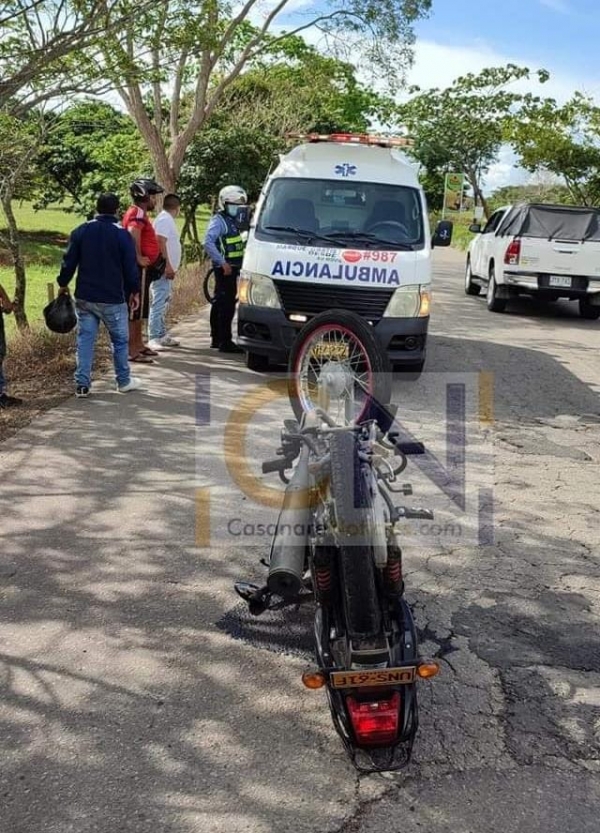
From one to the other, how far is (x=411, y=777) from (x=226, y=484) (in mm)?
3080

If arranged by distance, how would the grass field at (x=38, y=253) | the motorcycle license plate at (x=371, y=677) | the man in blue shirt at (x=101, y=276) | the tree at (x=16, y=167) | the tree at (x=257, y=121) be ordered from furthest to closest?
1. the tree at (x=257, y=121)
2. the grass field at (x=38, y=253)
3. the tree at (x=16, y=167)
4. the man in blue shirt at (x=101, y=276)
5. the motorcycle license plate at (x=371, y=677)

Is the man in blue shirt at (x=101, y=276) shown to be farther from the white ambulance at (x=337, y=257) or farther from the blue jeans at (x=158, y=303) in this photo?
the blue jeans at (x=158, y=303)

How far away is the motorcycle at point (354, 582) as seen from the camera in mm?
2910

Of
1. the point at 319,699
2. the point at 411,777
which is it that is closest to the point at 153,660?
the point at 319,699

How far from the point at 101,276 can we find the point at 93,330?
540mm

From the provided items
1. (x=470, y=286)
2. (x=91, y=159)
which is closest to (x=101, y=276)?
(x=470, y=286)

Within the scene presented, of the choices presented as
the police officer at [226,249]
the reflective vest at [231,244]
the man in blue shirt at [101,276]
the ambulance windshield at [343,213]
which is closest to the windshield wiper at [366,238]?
the ambulance windshield at [343,213]

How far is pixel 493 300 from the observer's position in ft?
45.9

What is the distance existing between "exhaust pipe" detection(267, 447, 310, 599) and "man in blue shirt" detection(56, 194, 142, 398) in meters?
4.24

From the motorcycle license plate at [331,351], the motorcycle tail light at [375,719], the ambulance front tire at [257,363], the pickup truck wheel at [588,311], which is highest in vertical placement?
the motorcycle license plate at [331,351]

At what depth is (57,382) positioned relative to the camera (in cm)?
816

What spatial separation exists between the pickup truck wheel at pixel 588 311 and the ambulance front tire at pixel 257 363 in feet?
23.3

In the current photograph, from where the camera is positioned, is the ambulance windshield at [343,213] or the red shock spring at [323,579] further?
the ambulance windshield at [343,213]

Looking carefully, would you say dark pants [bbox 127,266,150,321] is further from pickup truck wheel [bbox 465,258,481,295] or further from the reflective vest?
pickup truck wheel [bbox 465,258,481,295]
